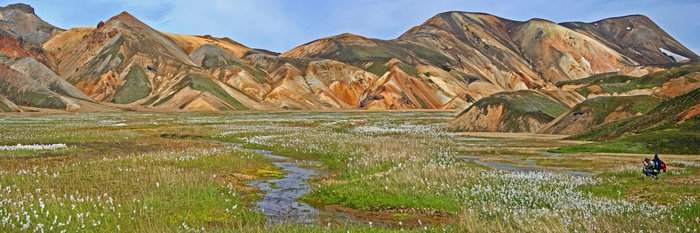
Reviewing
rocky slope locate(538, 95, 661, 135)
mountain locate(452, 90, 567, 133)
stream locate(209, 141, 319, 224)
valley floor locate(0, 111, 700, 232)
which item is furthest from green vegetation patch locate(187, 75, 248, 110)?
stream locate(209, 141, 319, 224)

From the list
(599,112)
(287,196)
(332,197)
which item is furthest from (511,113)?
(332,197)

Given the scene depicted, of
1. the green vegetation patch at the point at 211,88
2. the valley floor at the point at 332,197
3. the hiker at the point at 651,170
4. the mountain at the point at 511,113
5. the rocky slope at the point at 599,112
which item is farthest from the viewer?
the green vegetation patch at the point at 211,88

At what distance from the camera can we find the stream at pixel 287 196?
17125mm

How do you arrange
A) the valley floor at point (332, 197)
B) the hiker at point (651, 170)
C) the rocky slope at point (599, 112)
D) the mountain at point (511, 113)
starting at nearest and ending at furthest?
1. the valley floor at point (332, 197)
2. the hiker at point (651, 170)
3. the rocky slope at point (599, 112)
4. the mountain at point (511, 113)

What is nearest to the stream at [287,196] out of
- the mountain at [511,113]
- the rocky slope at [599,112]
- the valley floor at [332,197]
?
the valley floor at [332,197]

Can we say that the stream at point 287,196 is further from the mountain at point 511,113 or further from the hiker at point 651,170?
the mountain at point 511,113

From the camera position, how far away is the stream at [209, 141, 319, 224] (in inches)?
674

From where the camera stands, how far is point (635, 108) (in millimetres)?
63531

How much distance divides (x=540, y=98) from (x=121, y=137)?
5776 centimetres

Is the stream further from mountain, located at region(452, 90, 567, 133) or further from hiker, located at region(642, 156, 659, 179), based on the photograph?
mountain, located at region(452, 90, 567, 133)

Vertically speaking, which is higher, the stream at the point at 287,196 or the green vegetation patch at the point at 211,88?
the green vegetation patch at the point at 211,88

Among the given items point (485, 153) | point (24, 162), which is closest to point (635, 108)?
point (485, 153)

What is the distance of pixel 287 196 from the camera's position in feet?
70.0

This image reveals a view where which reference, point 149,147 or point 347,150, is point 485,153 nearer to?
point 347,150
